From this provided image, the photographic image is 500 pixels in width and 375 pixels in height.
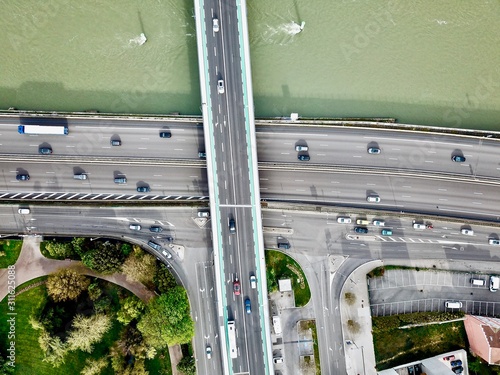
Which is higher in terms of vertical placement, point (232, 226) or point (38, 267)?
point (232, 226)

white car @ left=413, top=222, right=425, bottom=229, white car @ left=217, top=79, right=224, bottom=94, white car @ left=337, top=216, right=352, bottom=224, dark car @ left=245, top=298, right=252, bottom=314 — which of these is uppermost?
white car @ left=217, top=79, right=224, bottom=94

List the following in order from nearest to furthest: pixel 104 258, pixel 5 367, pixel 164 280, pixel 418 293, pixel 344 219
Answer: pixel 104 258
pixel 164 280
pixel 5 367
pixel 344 219
pixel 418 293

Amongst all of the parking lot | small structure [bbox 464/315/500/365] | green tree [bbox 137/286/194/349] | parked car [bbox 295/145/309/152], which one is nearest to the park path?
green tree [bbox 137/286/194/349]

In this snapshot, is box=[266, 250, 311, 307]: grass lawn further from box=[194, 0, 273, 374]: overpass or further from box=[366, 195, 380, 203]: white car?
box=[366, 195, 380, 203]: white car

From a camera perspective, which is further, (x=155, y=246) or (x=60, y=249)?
(x=155, y=246)

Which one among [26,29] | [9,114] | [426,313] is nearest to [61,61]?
[26,29]

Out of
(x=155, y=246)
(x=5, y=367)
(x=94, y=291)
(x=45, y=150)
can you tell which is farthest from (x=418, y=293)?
(x=5, y=367)

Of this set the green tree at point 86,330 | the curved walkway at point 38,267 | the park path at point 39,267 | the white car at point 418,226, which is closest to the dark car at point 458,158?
the white car at point 418,226
